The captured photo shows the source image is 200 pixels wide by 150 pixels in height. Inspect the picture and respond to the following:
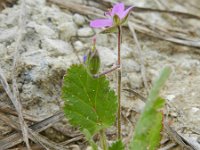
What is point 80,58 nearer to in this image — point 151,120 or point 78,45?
point 78,45

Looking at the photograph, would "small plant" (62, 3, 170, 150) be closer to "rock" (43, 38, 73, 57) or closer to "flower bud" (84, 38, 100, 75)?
"flower bud" (84, 38, 100, 75)

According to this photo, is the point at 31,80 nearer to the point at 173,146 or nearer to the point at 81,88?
the point at 81,88

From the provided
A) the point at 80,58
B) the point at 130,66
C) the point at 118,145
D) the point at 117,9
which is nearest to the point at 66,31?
the point at 80,58

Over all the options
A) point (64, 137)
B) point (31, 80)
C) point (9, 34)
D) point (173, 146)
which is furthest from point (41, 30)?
point (173, 146)

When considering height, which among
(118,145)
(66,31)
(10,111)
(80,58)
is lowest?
(118,145)

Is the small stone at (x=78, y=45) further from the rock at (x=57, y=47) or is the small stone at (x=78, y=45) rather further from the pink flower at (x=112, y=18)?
the pink flower at (x=112, y=18)

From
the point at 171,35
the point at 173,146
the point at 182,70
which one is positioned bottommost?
the point at 173,146
